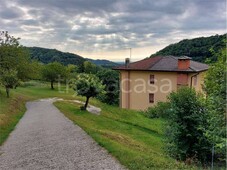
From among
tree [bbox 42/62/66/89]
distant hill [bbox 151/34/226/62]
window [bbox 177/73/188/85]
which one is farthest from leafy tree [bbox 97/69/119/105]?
window [bbox 177/73/188/85]

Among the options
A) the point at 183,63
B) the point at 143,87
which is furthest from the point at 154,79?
the point at 183,63

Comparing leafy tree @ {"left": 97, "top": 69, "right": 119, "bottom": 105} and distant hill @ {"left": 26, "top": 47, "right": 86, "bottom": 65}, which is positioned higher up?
distant hill @ {"left": 26, "top": 47, "right": 86, "bottom": 65}

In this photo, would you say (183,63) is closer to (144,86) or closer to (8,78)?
(144,86)

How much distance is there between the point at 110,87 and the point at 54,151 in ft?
154

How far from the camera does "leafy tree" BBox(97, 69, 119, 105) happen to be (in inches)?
2279

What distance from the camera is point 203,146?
1422 cm

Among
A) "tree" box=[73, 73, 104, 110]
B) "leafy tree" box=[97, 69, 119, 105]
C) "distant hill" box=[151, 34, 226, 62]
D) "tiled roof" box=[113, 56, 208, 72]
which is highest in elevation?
"distant hill" box=[151, 34, 226, 62]

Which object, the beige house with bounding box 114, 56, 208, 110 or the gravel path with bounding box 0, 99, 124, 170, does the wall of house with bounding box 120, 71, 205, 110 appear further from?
the gravel path with bounding box 0, 99, 124, 170

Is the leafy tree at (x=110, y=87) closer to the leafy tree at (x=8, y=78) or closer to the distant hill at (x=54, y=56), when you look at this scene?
the leafy tree at (x=8, y=78)

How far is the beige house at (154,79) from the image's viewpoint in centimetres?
3988

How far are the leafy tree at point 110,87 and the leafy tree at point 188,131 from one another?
4187 centimetres

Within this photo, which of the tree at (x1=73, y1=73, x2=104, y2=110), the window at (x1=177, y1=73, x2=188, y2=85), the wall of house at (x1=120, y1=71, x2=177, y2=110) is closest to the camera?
the tree at (x1=73, y1=73, x2=104, y2=110)

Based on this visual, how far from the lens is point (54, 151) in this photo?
14.1m

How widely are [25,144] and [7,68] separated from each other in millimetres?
24461
